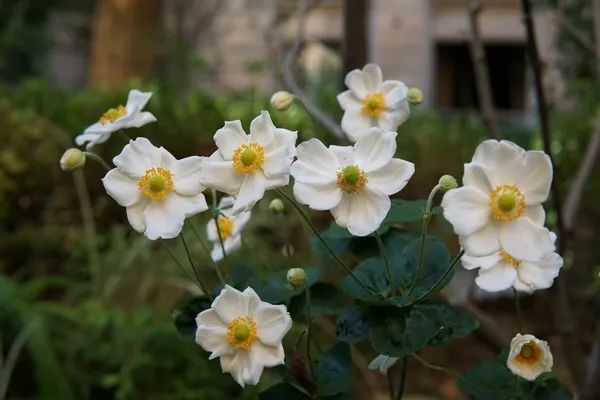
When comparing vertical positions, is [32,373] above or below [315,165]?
below

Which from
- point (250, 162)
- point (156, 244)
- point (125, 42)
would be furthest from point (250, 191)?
point (125, 42)

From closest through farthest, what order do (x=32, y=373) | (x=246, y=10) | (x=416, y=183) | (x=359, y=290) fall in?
1. (x=359, y=290)
2. (x=32, y=373)
3. (x=416, y=183)
4. (x=246, y=10)

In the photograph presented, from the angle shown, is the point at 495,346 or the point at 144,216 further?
the point at 495,346

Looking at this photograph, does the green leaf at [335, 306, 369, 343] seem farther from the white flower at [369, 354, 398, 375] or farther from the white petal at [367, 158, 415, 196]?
the white petal at [367, 158, 415, 196]

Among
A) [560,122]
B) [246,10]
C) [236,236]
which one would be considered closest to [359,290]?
[236,236]

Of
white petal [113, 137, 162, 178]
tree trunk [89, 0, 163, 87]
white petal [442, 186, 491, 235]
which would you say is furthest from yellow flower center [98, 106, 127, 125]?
tree trunk [89, 0, 163, 87]

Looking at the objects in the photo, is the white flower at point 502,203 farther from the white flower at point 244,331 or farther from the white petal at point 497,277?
the white flower at point 244,331

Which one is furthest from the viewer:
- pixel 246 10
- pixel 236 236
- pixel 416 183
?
pixel 246 10

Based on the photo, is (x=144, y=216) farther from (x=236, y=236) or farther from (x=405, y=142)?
(x=405, y=142)
